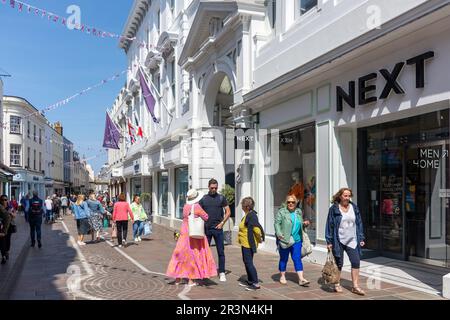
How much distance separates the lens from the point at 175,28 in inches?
818

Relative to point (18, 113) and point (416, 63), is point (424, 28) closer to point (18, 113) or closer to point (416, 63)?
point (416, 63)

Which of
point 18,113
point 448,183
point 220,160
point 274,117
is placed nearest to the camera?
point 448,183

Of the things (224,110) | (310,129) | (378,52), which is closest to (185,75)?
(224,110)

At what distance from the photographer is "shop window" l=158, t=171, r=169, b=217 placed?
72.9 feet

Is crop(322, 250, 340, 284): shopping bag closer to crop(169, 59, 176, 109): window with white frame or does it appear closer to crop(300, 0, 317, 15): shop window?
crop(300, 0, 317, 15): shop window

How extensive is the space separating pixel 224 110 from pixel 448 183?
10.7 metres

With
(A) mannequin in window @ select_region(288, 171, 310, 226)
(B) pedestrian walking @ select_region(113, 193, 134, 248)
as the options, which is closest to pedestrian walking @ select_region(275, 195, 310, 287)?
(A) mannequin in window @ select_region(288, 171, 310, 226)

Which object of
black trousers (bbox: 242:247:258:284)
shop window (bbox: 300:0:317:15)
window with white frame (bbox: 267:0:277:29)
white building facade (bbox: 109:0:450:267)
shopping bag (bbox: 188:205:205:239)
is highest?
window with white frame (bbox: 267:0:277:29)

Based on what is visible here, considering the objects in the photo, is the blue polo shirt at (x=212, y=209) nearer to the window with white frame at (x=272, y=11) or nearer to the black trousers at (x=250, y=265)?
the black trousers at (x=250, y=265)

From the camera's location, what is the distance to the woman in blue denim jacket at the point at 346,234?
20.7 feet

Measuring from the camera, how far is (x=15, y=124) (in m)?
42.0

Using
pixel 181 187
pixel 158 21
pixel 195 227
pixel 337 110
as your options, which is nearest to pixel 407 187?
pixel 337 110

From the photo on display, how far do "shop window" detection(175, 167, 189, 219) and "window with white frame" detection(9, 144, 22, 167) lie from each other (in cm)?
2870
